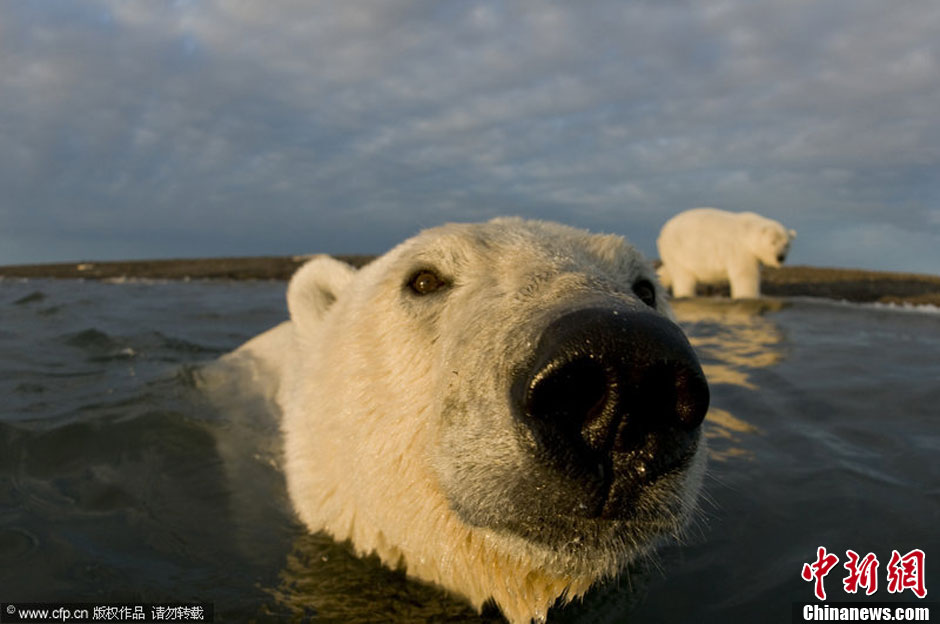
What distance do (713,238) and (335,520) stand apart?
45.5ft

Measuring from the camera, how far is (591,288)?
6.18ft

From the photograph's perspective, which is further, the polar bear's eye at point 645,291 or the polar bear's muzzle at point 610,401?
the polar bear's eye at point 645,291

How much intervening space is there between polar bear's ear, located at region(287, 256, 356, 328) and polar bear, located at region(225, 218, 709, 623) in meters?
0.17

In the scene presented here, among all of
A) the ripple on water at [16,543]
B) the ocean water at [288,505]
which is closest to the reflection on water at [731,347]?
the ocean water at [288,505]

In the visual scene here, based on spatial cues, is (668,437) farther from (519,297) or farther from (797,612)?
(797,612)

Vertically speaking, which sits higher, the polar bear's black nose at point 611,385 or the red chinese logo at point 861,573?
the polar bear's black nose at point 611,385

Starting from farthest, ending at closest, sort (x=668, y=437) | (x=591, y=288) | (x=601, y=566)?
(x=591, y=288), (x=601, y=566), (x=668, y=437)

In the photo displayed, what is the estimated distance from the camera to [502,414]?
164 centimetres

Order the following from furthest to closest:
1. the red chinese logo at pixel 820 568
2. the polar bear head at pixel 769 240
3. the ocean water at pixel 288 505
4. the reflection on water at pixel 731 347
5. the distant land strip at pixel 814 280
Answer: the distant land strip at pixel 814 280 < the polar bear head at pixel 769 240 < the reflection on water at pixel 731 347 < the red chinese logo at pixel 820 568 < the ocean water at pixel 288 505

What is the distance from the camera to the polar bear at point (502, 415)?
57.6 inches

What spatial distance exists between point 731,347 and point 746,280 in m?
6.75

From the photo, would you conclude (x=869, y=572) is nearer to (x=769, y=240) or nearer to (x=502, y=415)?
(x=502, y=415)

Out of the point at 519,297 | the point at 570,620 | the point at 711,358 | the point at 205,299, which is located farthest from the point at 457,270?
the point at 205,299

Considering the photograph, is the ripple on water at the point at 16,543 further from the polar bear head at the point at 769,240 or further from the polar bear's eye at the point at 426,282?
the polar bear head at the point at 769,240
